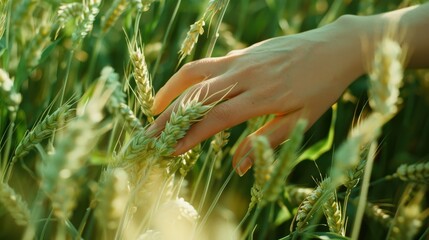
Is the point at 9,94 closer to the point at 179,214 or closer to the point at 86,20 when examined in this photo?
the point at 86,20

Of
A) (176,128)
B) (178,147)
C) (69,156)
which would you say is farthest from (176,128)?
(69,156)

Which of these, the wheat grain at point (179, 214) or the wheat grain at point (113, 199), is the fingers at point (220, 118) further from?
the wheat grain at point (113, 199)

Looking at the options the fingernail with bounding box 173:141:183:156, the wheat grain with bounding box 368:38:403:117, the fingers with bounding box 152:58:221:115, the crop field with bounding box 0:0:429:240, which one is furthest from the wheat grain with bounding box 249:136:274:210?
the fingers with bounding box 152:58:221:115

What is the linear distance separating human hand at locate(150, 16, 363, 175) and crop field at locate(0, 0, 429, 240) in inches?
1.6

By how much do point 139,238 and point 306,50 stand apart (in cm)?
42

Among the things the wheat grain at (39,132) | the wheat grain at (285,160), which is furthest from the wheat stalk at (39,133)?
the wheat grain at (285,160)

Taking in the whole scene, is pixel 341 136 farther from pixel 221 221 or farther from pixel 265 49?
pixel 265 49

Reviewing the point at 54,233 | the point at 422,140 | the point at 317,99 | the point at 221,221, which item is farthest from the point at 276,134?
the point at 422,140

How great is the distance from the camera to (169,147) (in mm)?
856

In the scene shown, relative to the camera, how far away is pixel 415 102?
1.70 m

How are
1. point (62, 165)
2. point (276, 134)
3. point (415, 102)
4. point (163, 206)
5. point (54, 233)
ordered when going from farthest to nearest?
point (415, 102), point (54, 233), point (276, 134), point (163, 206), point (62, 165)

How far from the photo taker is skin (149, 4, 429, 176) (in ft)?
3.37

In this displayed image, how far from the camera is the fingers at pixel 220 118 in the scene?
3.18 feet

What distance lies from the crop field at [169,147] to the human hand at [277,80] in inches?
1.6
